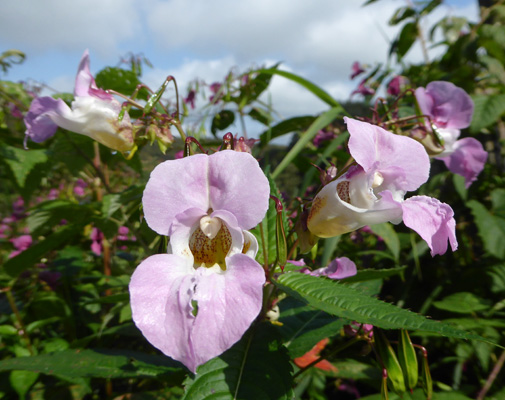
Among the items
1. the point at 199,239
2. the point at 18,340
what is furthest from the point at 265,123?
the point at 18,340

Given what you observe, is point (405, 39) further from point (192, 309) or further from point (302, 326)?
point (192, 309)

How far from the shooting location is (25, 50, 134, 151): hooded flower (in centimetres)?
86

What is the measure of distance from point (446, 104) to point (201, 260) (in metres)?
0.86

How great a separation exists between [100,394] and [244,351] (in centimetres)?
108

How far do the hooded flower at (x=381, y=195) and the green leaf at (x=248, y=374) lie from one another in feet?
0.88

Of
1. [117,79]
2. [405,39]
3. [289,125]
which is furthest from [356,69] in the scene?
[117,79]

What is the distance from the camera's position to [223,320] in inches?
20.8

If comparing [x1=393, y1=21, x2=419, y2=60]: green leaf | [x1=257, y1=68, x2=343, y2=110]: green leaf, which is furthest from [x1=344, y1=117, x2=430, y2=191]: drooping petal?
[x1=393, y1=21, x2=419, y2=60]: green leaf

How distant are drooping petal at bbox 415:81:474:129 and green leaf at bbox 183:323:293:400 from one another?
77 cm

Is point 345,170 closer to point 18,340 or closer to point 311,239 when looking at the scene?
point 311,239

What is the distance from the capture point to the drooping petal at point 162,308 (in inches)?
20.6

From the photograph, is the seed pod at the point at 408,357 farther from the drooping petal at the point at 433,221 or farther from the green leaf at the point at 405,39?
the green leaf at the point at 405,39

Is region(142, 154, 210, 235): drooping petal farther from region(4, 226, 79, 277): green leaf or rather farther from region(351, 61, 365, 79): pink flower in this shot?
region(351, 61, 365, 79): pink flower

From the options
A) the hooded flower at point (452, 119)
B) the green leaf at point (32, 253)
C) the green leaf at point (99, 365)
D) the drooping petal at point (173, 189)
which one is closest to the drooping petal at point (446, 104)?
the hooded flower at point (452, 119)
